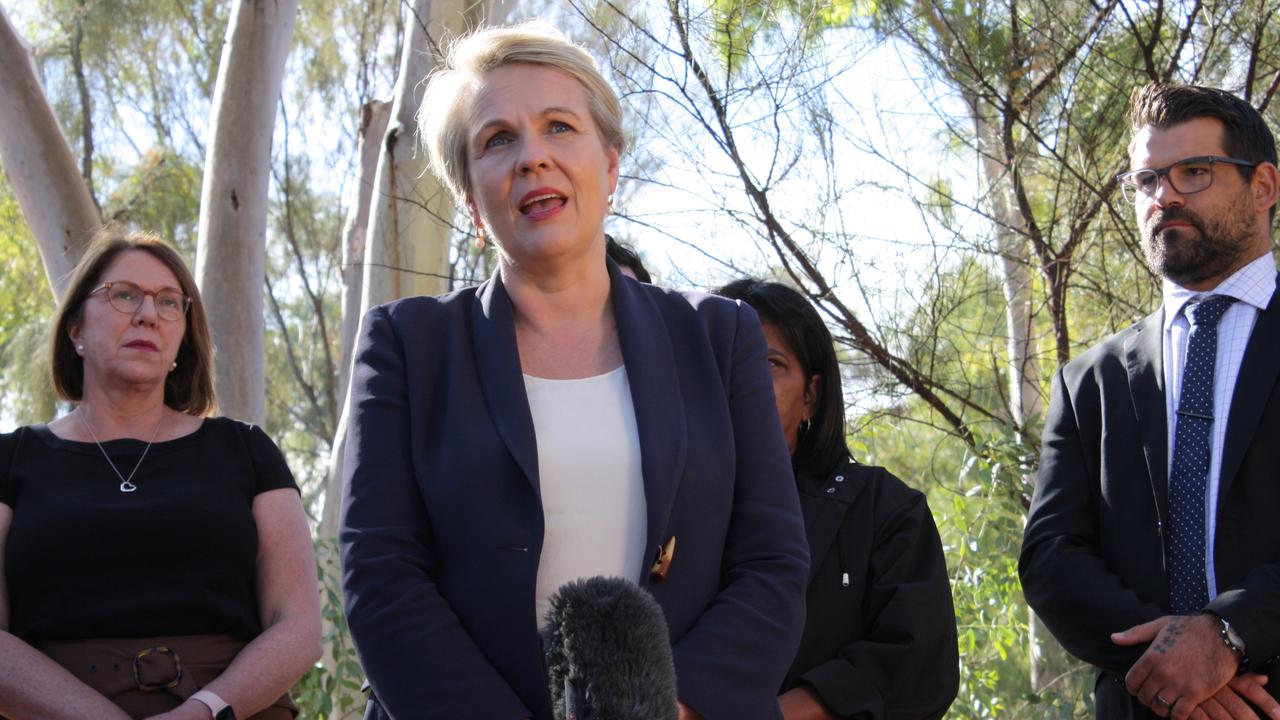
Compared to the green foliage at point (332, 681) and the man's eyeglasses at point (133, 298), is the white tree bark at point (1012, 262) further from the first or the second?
the man's eyeglasses at point (133, 298)

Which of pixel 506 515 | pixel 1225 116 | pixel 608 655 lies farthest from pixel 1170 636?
pixel 608 655

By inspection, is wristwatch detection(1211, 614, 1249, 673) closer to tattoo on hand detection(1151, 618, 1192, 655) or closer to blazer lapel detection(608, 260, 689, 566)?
tattoo on hand detection(1151, 618, 1192, 655)

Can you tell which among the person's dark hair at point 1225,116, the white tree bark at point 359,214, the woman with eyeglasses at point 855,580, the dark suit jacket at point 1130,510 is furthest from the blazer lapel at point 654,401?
the white tree bark at point 359,214

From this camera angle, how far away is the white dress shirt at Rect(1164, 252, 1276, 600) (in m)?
3.03

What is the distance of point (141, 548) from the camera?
3145mm

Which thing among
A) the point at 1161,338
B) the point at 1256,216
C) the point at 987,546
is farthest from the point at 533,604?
the point at 987,546

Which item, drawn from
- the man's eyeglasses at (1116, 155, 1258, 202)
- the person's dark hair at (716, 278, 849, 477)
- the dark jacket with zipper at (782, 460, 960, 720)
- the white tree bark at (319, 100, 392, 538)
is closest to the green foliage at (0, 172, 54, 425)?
the white tree bark at (319, 100, 392, 538)

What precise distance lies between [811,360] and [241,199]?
162 inches

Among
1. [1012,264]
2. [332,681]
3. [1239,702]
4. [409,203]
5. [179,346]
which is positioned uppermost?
[409,203]

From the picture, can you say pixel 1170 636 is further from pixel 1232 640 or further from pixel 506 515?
pixel 506 515

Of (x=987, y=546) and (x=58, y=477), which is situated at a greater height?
(x=58, y=477)

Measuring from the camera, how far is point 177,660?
3.08 meters

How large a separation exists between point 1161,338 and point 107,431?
262 cm

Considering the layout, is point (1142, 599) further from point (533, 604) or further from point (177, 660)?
point (177, 660)
